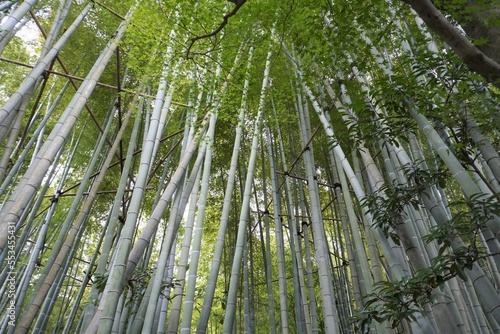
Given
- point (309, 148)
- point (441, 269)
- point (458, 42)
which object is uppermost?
point (309, 148)

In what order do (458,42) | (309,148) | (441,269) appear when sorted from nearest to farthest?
(458,42)
(441,269)
(309,148)

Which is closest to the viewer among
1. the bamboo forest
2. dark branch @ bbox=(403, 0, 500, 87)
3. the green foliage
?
dark branch @ bbox=(403, 0, 500, 87)

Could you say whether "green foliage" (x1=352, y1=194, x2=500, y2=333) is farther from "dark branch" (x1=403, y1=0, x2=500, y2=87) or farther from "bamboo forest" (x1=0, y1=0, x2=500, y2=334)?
"dark branch" (x1=403, y1=0, x2=500, y2=87)

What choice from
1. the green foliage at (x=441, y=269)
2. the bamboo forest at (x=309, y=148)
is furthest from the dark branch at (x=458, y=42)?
the green foliage at (x=441, y=269)

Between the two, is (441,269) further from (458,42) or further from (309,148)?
(309,148)

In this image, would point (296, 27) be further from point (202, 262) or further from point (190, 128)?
point (202, 262)

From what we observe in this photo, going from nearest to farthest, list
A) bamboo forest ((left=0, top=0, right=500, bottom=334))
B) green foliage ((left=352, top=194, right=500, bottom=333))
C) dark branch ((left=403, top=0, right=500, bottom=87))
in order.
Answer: dark branch ((left=403, top=0, right=500, bottom=87))
green foliage ((left=352, top=194, right=500, bottom=333))
bamboo forest ((left=0, top=0, right=500, bottom=334))

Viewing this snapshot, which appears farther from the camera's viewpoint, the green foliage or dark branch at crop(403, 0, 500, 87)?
the green foliage

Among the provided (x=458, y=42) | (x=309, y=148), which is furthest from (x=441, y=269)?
(x=309, y=148)

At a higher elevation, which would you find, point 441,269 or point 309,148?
point 309,148

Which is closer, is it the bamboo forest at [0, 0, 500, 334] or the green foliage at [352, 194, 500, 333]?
the green foliage at [352, 194, 500, 333]

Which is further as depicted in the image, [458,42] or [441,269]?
[441,269]

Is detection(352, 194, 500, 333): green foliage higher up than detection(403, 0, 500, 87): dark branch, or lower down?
lower down

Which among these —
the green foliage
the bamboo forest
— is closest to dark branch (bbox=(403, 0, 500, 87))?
the bamboo forest
